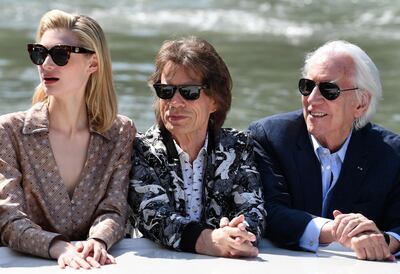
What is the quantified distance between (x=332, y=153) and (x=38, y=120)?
110 cm

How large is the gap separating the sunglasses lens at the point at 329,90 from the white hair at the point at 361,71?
10 centimetres

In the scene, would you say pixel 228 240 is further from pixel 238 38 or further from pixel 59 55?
pixel 238 38

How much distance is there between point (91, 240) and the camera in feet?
11.0

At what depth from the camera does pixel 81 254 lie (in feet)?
10.7

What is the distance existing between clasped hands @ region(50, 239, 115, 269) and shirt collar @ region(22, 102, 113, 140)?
389 mm

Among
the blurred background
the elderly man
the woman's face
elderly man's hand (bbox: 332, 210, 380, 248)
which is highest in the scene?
the woman's face

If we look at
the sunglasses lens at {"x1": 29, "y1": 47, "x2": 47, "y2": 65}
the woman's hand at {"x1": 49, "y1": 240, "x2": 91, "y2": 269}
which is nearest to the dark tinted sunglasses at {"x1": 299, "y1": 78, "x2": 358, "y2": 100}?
the sunglasses lens at {"x1": 29, "y1": 47, "x2": 47, "y2": 65}

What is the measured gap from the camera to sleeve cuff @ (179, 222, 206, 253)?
3.44 metres

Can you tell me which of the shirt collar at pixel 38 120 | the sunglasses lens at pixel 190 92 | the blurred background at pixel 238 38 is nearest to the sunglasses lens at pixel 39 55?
the shirt collar at pixel 38 120

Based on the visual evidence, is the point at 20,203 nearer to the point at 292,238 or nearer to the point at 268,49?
the point at 292,238

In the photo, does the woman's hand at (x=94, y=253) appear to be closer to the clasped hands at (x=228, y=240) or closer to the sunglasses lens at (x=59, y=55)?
the clasped hands at (x=228, y=240)

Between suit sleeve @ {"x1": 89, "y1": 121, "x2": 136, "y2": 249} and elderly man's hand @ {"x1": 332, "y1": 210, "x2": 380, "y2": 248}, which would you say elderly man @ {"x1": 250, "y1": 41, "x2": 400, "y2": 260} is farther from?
suit sleeve @ {"x1": 89, "y1": 121, "x2": 136, "y2": 249}

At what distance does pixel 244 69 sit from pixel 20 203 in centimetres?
809

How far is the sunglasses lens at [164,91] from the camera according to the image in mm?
3562
